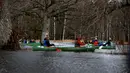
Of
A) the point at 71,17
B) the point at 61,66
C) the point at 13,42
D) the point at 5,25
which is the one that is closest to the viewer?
the point at 61,66

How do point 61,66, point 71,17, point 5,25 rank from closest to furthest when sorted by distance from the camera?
point 61,66, point 5,25, point 71,17

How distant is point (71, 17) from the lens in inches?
1563

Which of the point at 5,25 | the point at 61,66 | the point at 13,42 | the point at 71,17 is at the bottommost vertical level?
the point at 61,66

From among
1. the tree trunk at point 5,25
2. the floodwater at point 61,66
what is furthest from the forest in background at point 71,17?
the floodwater at point 61,66

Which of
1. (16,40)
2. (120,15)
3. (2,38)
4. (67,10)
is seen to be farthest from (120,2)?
(67,10)

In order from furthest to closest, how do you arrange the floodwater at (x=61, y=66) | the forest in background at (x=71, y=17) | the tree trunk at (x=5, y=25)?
the tree trunk at (x=5, y=25) < the floodwater at (x=61, y=66) < the forest in background at (x=71, y=17)

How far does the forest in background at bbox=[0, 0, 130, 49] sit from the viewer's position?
8719mm

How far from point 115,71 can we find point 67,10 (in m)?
26.5

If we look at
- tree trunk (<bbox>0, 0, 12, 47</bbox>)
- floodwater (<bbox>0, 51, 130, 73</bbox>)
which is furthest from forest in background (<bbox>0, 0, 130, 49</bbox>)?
floodwater (<bbox>0, 51, 130, 73</bbox>)

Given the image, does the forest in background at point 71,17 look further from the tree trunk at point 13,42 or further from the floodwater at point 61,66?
the floodwater at point 61,66

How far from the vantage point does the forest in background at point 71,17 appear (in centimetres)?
872

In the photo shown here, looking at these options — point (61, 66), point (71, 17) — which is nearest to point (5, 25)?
point (71, 17)

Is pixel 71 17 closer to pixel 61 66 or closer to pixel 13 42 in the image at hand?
pixel 13 42

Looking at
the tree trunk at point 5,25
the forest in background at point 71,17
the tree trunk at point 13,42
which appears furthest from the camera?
the tree trunk at point 13,42
